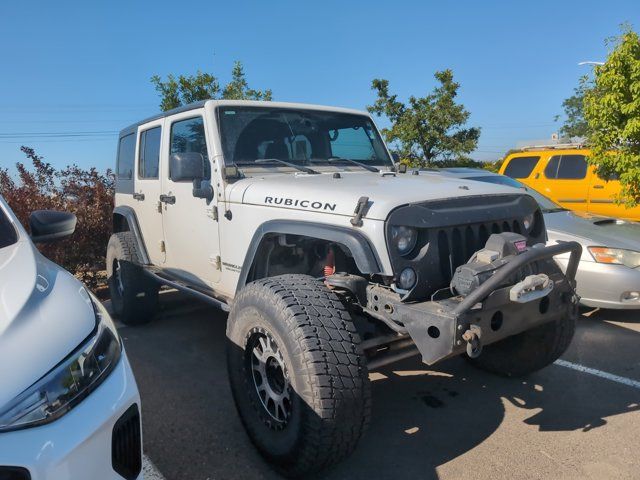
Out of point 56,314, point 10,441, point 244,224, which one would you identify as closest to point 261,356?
point 244,224

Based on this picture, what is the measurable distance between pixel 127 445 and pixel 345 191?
5.46 feet

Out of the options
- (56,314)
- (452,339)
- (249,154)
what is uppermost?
(249,154)

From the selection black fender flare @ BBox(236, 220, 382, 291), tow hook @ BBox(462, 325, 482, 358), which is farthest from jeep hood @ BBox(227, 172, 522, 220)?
tow hook @ BBox(462, 325, 482, 358)

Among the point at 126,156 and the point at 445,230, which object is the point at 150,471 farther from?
the point at 126,156

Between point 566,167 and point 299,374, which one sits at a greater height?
point 566,167

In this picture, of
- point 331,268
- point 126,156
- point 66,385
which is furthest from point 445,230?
point 126,156

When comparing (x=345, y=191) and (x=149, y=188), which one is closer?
(x=345, y=191)

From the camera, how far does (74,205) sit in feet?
22.4

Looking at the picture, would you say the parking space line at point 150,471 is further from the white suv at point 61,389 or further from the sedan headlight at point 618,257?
the sedan headlight at point 618,257

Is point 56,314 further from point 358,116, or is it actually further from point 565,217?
point 565,217

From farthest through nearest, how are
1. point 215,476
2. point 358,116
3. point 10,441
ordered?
1. point 358,116
2. point 215,476
3. point 10,441

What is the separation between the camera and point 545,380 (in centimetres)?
383

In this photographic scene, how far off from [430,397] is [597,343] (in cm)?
202

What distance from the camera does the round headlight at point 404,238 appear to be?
2605mm
